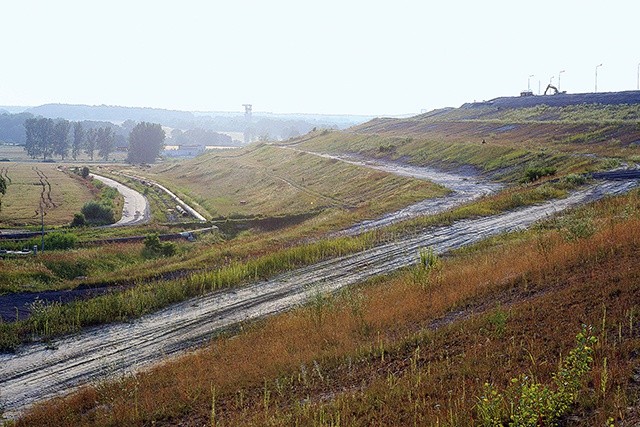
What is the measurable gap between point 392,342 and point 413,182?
125ft

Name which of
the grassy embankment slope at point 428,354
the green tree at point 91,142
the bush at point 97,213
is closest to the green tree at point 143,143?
the green tree at point 91,142

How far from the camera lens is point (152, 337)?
18922 mm

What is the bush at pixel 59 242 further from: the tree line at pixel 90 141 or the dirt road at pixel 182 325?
the tree line at pixel 90 141

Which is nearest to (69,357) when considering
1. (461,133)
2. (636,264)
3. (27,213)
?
(636,264)

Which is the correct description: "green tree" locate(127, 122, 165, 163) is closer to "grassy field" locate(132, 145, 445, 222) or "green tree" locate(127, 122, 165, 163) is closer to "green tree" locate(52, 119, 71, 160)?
"green tree" locate(52, 119, 71, 160)

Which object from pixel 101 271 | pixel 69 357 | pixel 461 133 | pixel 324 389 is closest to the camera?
pixel 324 389

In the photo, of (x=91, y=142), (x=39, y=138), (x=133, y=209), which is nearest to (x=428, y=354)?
(x=133, y=209)

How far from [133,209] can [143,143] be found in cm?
11466

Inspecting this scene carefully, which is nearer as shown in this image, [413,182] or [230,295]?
[230,295]

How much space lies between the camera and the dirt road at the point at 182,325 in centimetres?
1617

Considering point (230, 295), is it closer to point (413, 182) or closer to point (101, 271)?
point (101, 271)

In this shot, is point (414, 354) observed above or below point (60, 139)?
below

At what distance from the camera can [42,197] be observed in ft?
271

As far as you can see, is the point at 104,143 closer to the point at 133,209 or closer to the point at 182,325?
the point at 133,209
